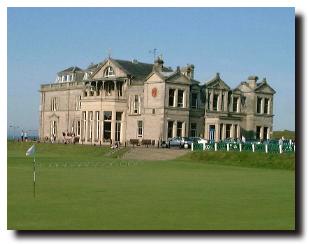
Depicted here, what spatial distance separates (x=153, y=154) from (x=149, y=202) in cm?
3400

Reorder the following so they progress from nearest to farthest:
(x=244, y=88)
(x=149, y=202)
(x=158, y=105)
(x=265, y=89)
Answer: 1. (x=149, y=202)
2. (x=158, y=105)
3. (x=244, y=88)
4. (x=265, y=89)

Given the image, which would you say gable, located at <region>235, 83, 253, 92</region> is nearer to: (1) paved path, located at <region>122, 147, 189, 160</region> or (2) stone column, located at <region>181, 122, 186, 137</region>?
(2) stone column, located at <region>181, 122, 186, 137</region>

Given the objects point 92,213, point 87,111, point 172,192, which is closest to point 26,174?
point 172,192

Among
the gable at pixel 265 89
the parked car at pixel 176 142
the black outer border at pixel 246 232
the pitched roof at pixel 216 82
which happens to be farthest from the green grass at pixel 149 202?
the gable at pixel 265 89

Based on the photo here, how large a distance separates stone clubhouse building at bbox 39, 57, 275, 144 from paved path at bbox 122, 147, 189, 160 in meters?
9.59

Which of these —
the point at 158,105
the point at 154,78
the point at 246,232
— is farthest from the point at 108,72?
the point at 246,232

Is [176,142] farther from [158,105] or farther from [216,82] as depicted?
[216,82]

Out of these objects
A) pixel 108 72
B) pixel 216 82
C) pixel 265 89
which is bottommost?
pixel 265 89

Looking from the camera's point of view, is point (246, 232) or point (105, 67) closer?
point (246, 232)

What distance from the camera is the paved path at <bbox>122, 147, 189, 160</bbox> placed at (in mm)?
52812

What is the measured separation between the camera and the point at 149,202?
68.0 feet

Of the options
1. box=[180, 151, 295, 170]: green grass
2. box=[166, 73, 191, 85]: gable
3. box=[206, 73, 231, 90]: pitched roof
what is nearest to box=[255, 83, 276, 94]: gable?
box=[206, 73, 231, 90]: pitched roof

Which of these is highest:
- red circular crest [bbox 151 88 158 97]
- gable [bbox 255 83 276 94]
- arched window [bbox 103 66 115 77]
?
arched window [bbox 103 66 115 77]
